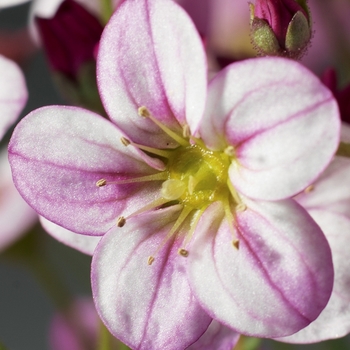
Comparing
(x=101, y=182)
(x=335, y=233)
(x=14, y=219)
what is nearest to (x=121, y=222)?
(x=101, y=182)

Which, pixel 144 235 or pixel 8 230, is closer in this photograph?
pixel 144 235

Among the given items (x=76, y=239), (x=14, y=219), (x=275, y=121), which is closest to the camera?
(x=275, y=121)

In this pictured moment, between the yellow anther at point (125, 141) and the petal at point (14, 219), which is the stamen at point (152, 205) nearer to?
the yellow anther at point (125, 141)

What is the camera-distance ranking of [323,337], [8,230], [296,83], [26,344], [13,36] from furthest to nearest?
1. [26,344]
2. [13,36]
3. [8,230]
4. [323,337]
5. [296,83]

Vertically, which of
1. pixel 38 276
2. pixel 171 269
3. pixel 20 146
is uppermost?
pixel 20 146

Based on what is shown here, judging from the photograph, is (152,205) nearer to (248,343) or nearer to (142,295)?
(142,295)

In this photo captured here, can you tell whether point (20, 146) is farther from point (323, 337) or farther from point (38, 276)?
point (38, 276)

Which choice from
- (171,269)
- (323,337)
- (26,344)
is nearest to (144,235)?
(171,269)

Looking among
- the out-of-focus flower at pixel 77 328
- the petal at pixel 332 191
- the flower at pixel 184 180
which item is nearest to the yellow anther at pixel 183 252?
the flower at pixel 184 180
